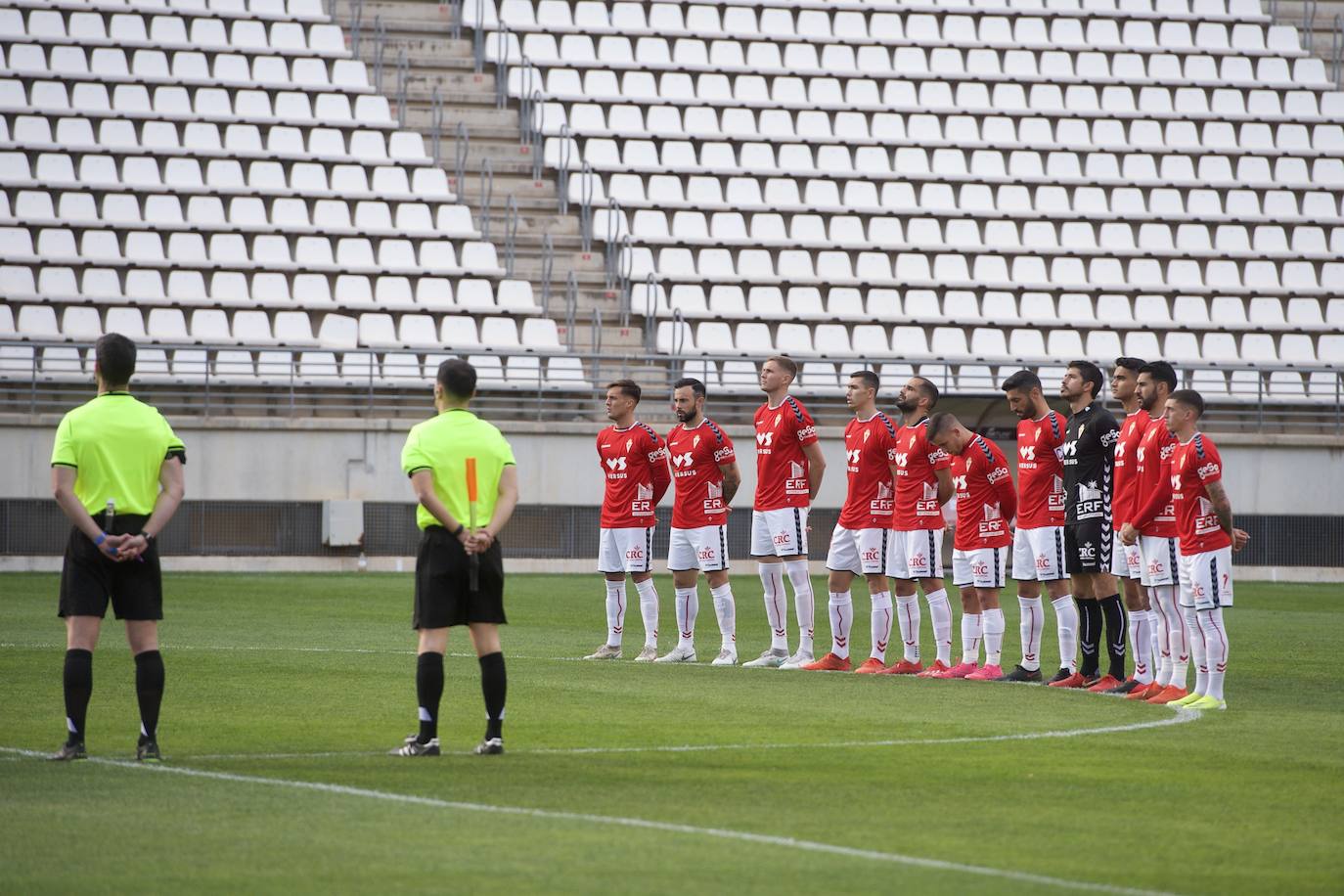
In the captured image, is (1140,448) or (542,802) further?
(1140,448)

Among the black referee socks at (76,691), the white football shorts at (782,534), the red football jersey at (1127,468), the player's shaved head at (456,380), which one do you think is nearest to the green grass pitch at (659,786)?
the black referee socks at (76,691)

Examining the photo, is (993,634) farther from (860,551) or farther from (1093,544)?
(860,551)

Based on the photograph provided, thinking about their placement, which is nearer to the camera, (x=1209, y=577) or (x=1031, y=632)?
(x=1209, y=577)

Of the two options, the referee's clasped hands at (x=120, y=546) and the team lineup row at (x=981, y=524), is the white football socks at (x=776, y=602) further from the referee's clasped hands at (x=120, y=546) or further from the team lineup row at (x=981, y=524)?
the referee's clasped hands at (x=120, y=546)

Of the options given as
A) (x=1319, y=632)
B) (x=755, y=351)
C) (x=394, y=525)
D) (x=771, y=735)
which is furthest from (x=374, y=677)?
(x=755, y=351)

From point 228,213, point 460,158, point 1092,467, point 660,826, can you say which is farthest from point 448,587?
point 460,158

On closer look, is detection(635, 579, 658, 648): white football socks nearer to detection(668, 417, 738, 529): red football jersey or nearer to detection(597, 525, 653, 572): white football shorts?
detection(597, 525, 653, 572): white football shorts

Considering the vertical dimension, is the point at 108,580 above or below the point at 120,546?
below

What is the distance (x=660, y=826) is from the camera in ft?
23.4

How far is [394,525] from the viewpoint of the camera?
2470 cm

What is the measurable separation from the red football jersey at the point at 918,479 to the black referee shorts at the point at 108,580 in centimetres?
663

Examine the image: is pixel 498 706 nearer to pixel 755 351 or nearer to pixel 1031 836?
pixel 1031 836

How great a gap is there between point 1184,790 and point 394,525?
17.6 metres

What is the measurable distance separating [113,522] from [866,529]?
22.6 ft
